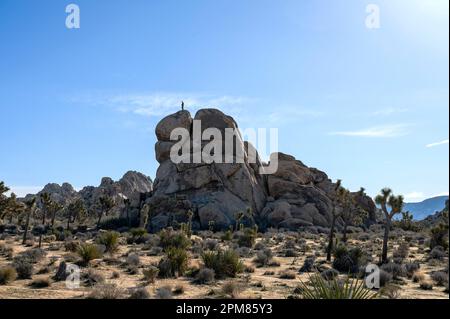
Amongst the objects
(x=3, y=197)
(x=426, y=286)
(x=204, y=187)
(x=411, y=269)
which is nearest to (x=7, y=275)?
(x=426, y=286)

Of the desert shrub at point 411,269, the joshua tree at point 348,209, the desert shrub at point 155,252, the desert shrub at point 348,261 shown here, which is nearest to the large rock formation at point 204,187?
the joshua tree at point 348,209

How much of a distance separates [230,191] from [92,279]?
136 feet

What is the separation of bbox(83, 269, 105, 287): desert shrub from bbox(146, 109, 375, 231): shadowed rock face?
107 ft

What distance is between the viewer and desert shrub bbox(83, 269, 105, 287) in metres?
14.6

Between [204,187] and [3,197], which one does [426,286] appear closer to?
[3,197]

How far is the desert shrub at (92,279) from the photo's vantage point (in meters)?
14.6

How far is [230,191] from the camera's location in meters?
55.8

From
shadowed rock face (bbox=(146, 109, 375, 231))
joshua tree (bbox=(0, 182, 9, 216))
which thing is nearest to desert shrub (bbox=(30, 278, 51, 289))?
joshua tree (bbox=(0, 182, 9, 216))

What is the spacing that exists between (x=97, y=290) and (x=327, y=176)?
2345 inches

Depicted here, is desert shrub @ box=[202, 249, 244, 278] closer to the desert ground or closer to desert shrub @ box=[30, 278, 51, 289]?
the desert ground

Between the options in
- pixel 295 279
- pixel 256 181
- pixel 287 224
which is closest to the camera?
pixel 295 279

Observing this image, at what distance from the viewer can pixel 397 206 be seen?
25141 mm
